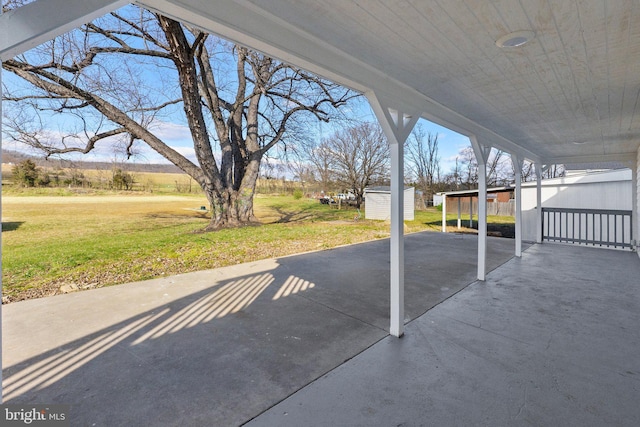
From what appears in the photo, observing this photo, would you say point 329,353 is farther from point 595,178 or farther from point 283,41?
point 595,178

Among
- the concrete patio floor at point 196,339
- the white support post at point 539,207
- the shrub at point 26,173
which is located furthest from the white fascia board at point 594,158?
the shrub at point 26,173

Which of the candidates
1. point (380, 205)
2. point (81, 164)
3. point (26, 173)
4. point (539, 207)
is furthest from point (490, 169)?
point (26, 173)

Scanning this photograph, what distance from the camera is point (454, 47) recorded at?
218 cm

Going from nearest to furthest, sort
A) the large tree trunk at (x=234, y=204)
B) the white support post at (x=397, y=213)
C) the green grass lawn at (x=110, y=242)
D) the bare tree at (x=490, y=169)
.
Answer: the white support post at (x=397, y=213), the green grass lawn at (x=110, y=242), the large tree trunk at (x=234, y=204), the bare tree at (x=490, y=169)

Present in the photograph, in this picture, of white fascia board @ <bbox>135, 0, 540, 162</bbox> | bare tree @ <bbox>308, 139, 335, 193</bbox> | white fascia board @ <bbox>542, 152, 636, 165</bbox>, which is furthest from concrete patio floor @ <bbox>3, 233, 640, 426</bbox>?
bare tree @ <bbox>308, 139, 335, 193</bbox>

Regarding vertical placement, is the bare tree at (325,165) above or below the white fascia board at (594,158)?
above

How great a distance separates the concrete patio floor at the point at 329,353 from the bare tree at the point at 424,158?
72.0 feet

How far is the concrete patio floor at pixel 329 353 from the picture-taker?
194 cm

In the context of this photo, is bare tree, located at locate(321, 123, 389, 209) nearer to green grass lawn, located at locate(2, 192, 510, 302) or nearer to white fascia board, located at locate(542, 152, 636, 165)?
green grass lawn, located at locate(2, 192, 510, 302)

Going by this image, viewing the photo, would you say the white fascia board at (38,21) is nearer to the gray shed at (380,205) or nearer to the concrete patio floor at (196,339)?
the concrete patio floor at (196,339)

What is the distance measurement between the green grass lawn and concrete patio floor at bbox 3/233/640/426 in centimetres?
107

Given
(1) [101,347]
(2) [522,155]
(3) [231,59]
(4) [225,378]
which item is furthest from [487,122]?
(3) [231,59]

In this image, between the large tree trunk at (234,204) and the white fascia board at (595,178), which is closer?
the white fascia board at (595,178)

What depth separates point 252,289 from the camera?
4.46 meters
